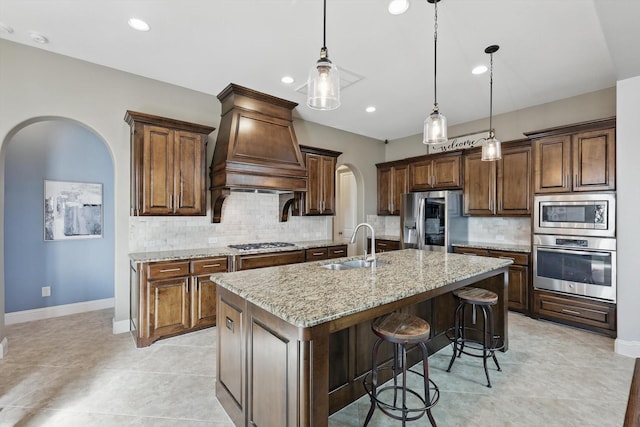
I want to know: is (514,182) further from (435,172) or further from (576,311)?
(576,311)

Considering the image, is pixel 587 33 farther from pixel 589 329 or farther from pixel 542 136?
pixel 589 329

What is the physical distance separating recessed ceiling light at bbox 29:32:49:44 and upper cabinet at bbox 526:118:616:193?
5.52 metres

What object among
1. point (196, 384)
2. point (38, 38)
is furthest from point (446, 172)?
point (38, 38)

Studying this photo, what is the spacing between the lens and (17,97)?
9.47 feet

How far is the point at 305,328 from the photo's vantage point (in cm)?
129

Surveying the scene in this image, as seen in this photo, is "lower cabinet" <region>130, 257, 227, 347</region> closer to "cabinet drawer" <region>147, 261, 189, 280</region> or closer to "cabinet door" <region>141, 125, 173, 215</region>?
"cabinet drawer" <region>147, 261, 189, 280</region>

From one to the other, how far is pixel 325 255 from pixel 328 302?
3.06 meters

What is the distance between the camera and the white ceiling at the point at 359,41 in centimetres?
231

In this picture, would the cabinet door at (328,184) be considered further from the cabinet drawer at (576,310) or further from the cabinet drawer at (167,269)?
the cabinet drawer at (576,310)

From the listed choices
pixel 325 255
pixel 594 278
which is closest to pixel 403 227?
pixel 325 255

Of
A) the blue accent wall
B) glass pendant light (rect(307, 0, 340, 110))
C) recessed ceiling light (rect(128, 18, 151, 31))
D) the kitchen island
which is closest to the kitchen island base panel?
the kitchen island

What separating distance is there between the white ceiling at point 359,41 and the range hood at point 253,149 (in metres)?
0.21

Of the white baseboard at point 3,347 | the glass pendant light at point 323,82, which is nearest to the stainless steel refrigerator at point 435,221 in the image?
the glass pendant light at point 323,82

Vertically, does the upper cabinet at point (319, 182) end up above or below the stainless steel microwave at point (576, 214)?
above
